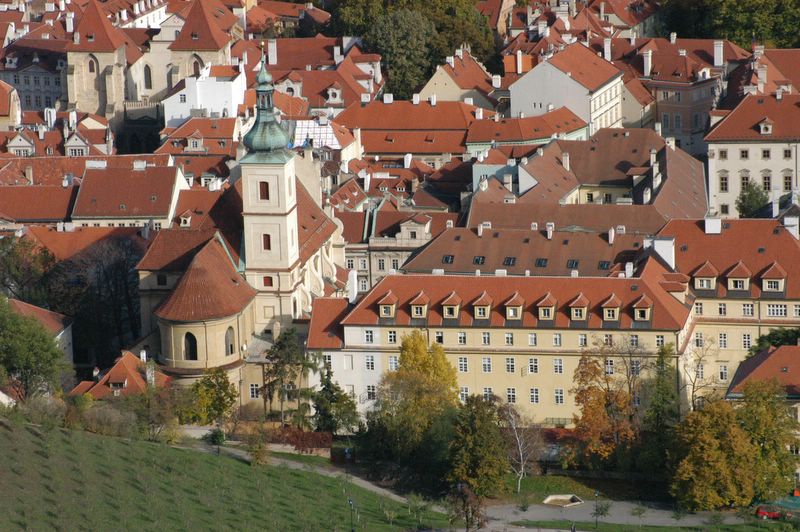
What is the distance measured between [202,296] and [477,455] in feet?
54.5

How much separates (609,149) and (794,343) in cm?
3441

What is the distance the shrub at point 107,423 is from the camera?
87.9 meters

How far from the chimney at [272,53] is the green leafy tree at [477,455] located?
76766mm

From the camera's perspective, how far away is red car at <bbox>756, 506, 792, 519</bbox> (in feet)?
275

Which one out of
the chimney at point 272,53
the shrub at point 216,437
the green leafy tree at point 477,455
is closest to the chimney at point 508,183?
the shrub at point 216,437

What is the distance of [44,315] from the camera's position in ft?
330

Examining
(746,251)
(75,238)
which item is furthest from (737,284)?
(75,238)

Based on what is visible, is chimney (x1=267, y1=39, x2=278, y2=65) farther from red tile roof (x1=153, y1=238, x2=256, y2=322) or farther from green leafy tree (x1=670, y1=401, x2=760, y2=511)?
green leafy tree (x1=670, y1=401, x2=760, y2=511)

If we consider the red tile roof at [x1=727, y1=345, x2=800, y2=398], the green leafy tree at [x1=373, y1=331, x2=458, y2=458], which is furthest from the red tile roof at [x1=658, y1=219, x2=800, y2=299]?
the green leafy tree at [x1=373, y1=331, x2=458, y2=458]

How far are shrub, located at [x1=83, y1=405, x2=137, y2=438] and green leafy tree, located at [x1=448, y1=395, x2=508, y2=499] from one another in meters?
12.8

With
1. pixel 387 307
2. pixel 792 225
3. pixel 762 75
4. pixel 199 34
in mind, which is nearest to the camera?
pixel 387 307

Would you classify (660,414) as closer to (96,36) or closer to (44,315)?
Result: (44,315)

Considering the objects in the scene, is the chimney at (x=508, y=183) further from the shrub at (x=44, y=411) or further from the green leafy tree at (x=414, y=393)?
the shrub at (x=44, y=411)

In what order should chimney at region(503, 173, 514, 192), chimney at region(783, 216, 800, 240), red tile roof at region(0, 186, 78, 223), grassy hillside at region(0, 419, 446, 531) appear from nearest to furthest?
1. grassy hillside at region(0, 419, 446, 531)
2. chimney at region(783, 216, 800, 240)
3. red tile roof at region(0, 186, 78, 223)
4. chimney at region(503, 173, 514, 192)
